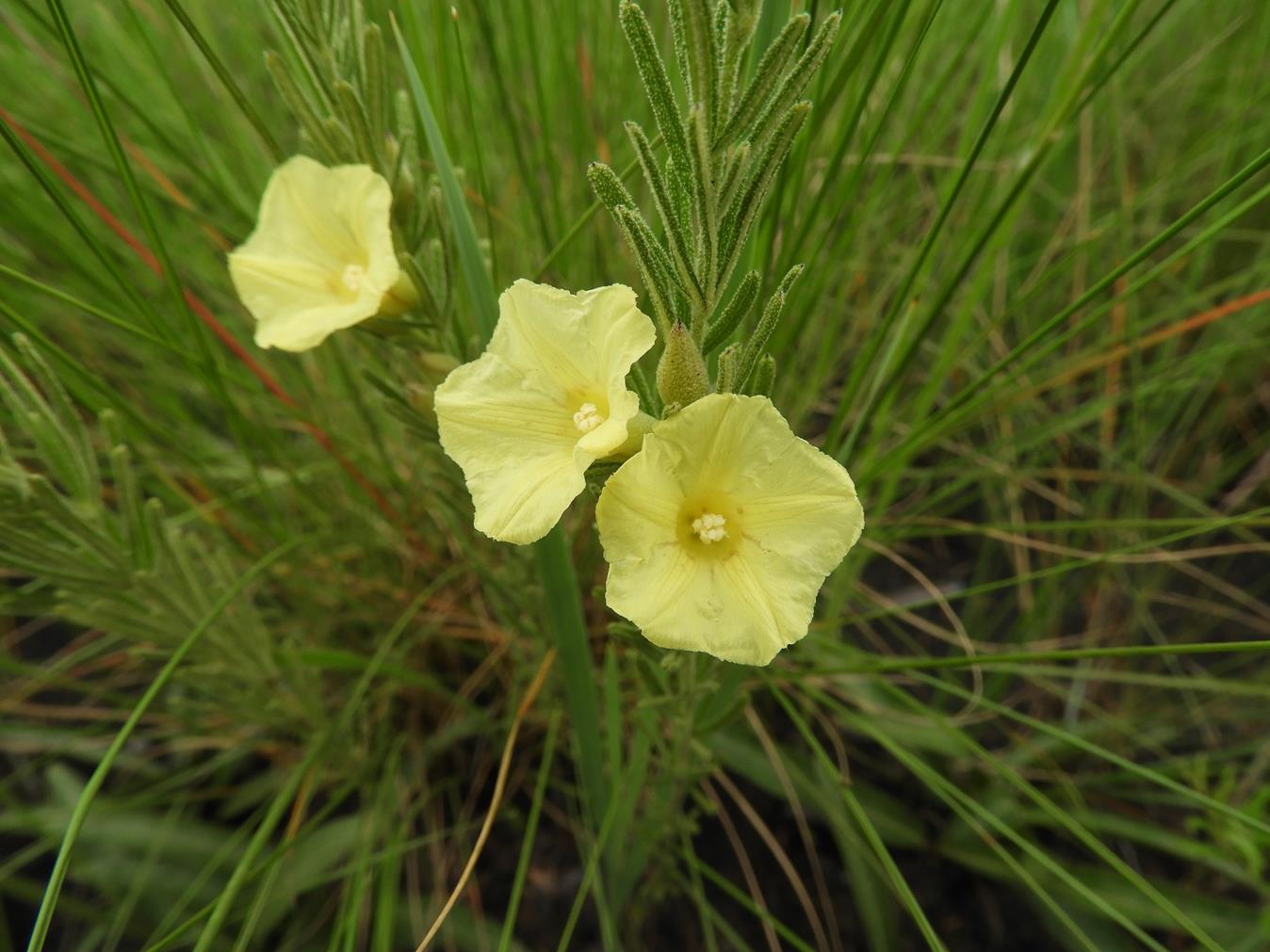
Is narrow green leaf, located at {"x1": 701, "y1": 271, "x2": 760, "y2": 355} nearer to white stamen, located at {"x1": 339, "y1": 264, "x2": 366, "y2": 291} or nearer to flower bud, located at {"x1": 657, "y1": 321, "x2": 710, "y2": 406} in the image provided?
flower bud, located at {"x1": 657, "y1": 321, "x2": 710, "y2": 406}

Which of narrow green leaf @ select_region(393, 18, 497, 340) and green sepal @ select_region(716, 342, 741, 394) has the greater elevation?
narrow green leaf @ select_region(393, 18, 497, 340)

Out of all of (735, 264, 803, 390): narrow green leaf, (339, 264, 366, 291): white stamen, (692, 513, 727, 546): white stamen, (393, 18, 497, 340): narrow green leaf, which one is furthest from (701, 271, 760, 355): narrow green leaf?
(339, 264, 366, 291): white stamen

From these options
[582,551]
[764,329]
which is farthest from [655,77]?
[582,551]

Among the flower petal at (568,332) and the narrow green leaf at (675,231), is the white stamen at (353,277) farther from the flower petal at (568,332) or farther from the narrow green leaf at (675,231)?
the narrow green leaf at (675,231)

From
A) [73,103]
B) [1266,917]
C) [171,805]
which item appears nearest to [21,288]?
[73,103]

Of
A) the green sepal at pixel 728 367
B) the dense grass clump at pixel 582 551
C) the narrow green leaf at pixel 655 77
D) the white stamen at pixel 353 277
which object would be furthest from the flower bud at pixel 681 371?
the white stamen at pixel 353 277

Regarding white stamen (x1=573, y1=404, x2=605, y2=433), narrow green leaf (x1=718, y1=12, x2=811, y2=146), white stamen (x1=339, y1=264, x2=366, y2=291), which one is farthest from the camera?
white stamen (x1=339, y1=264, x2=366, y2=291)

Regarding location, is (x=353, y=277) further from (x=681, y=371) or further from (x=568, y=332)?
(x=681, y=371)
